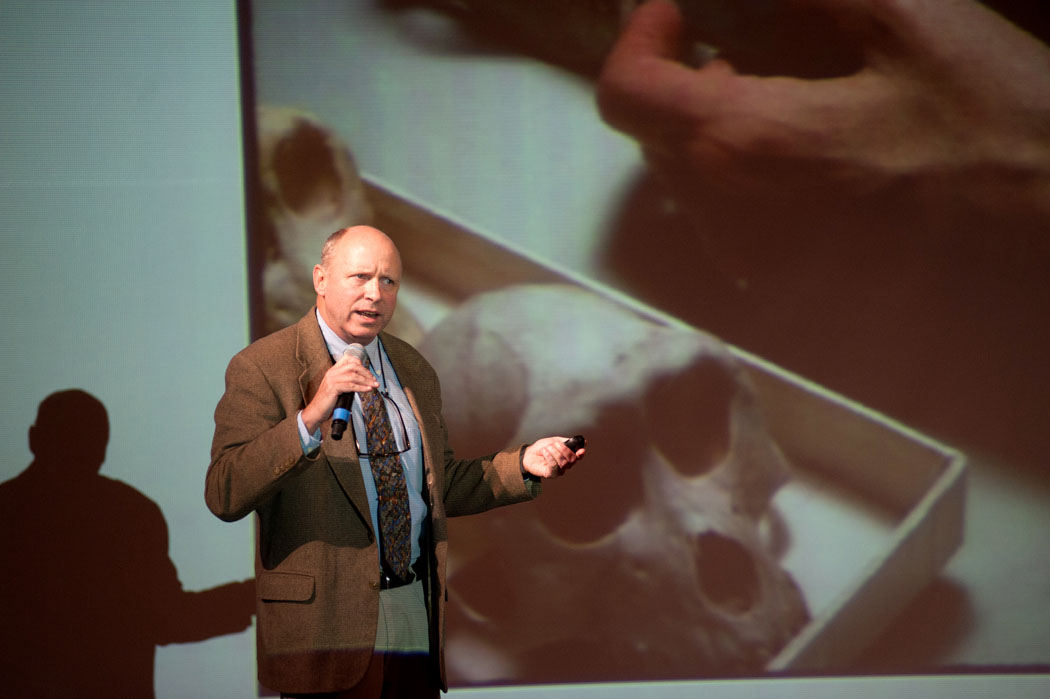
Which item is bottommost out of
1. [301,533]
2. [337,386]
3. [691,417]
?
[691,417]

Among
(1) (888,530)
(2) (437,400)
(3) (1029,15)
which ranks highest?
(3) (1029,15)

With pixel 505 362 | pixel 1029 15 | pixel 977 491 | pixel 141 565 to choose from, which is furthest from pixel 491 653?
pixel 1029 15

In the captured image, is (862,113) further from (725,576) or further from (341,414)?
(341,414)

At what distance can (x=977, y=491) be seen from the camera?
2.79m

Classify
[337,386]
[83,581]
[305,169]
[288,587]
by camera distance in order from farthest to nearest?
[305,169] → [83,581] → [288,587] → [337,386]

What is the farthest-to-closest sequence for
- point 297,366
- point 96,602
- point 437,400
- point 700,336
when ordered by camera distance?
point 700,336
point 96,602
point 437,400
point 297,366

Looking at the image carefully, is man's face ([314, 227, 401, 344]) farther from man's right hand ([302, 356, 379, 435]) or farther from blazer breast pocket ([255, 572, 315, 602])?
blazer breast pocket ([255, 572, 315, 602])

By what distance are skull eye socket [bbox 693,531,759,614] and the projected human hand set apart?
43.8 inches

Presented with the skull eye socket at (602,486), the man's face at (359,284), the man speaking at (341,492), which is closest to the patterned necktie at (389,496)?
the man speaking at (341,492)

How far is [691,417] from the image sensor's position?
8.93 ft

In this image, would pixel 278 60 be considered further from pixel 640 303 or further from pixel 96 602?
pixel 96 602

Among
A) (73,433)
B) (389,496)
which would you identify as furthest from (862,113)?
(73,433)

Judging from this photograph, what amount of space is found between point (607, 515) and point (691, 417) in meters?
0.40

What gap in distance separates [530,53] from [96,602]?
6.99 ft
